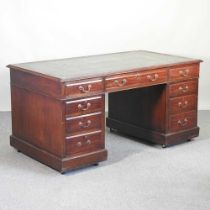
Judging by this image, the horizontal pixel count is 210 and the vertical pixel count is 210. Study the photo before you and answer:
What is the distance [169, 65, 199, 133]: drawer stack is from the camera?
4238 mm

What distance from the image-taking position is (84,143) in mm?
3793

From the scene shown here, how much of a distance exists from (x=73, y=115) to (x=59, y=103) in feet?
0.43

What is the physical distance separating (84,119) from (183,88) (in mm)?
941

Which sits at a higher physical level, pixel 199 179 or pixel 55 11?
pixel 55 11

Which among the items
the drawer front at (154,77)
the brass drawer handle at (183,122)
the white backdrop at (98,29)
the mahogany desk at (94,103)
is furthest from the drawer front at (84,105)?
the white backdrop at (98,29)

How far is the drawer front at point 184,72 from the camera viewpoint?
Result: 4.20 metres

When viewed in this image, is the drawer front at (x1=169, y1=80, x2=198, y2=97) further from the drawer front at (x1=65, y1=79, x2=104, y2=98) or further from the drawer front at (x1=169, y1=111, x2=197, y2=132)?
the drawer front at (x1=65, y1=79, x2=104, y2=98)

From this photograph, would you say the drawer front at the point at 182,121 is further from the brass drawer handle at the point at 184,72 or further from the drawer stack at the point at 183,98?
the brass drawer handle at the point at 184,72

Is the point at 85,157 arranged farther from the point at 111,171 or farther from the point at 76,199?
the point at 76,199

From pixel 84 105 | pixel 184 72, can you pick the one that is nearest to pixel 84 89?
pixel 84 105

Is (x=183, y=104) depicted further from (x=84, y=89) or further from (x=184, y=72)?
(x=84, y=89)

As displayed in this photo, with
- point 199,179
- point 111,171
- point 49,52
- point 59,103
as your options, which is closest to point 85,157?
point 111,171

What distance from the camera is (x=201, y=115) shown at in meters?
5.36

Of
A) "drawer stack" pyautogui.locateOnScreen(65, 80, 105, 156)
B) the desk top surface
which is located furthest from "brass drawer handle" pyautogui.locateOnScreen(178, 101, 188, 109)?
"drawer stack" pyautogui.locateOnScreen(65, 80, 105, 156)
